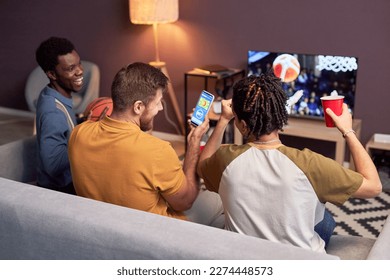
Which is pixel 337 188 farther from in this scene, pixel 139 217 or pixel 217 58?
pixel 217 58

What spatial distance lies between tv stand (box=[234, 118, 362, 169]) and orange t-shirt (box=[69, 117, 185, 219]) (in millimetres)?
2043

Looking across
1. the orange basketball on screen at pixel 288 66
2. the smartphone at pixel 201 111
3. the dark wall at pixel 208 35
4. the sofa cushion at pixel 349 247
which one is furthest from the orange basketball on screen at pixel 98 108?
the dark wall at pixel 208 35

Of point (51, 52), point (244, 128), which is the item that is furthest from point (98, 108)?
point (244, 128)

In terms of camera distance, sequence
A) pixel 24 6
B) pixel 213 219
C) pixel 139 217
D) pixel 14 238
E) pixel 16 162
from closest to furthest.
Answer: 1. pixel 139 217
2. pixel 14 238
3. pixel 213 219
4. pixel 16 162
5. pixel 24 6

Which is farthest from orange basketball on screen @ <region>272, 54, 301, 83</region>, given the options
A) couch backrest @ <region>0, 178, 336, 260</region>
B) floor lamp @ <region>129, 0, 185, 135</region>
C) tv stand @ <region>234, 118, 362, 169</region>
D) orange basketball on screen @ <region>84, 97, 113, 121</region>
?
couch backrest @ <region>0, 178, 336, 260</region>

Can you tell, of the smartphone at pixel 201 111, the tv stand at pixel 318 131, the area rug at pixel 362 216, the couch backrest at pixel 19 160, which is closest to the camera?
the smartphone at pixel 201 111

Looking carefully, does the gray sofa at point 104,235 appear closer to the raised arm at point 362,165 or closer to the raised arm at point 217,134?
the raised arm at point 362,165

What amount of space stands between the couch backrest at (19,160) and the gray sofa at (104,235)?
0.72m

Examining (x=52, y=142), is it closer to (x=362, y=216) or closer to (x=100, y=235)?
(x=100, y=235)

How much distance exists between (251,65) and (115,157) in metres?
2.52

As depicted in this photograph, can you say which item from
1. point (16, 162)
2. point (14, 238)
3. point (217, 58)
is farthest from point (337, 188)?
point (217, 58)

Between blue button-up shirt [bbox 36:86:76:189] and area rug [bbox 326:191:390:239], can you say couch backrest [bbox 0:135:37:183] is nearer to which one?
blue button-up shirt [bbox 36:86:76:189]

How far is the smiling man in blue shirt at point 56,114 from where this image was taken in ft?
8.30

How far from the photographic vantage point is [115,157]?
2.02 meters
